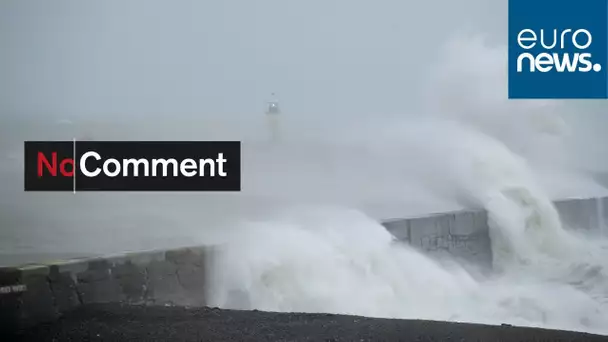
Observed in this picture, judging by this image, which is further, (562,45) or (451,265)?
(451,265)

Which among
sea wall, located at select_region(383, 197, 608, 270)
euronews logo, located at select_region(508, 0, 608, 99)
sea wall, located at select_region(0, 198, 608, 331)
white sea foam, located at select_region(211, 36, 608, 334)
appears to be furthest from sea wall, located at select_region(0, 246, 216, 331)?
euronews logo, located at select_region(508, 0, 608, 99)

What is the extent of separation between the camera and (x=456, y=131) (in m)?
2.44

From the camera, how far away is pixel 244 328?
2.41 metres

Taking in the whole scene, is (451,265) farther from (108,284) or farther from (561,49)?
(108,284)

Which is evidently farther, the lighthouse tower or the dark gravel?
the lighthouse tower

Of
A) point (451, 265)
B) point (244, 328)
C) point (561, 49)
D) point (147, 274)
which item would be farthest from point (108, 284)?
point (561, 49)

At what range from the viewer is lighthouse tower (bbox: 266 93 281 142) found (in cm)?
247

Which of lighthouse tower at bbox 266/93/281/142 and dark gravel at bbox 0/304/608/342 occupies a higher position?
lighthouse tower at bbox 266/93/281/142

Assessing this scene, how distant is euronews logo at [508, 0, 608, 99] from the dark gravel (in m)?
0.92

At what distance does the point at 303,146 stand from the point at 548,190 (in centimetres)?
96

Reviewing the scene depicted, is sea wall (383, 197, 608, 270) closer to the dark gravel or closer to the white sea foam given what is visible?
the white sea foam

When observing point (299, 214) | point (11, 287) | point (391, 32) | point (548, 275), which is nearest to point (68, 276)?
point (11, 287)

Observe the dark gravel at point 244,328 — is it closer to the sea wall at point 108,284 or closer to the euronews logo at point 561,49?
the sea wall at point 108,284

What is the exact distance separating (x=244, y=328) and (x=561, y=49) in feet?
5.16
